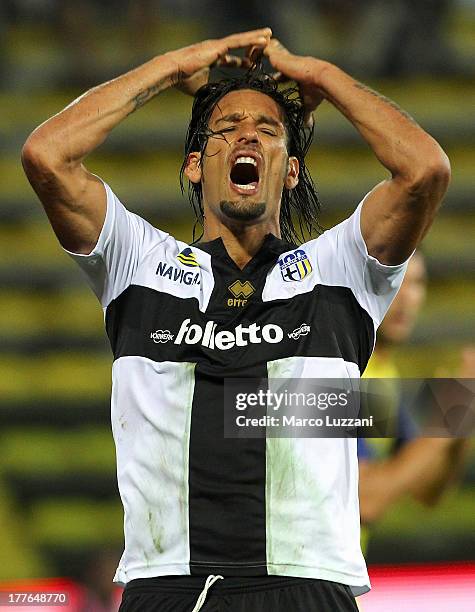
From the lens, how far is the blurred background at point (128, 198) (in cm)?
505

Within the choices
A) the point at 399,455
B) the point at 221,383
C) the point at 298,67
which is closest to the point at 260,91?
the point at 298,67

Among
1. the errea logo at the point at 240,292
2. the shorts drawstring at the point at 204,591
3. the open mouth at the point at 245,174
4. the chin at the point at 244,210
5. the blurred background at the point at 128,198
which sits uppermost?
the blurred background at the point at 128,198

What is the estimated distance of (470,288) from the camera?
5324 millimetres

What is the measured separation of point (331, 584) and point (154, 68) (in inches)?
49.7

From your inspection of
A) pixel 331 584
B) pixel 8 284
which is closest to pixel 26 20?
pixel 8 284

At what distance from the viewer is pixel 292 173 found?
9.62 feet

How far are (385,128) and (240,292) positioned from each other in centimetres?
49

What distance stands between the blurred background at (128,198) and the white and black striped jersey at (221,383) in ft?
8.57

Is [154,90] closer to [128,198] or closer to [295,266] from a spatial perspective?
[295,266]

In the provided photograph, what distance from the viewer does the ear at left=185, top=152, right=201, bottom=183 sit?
9.62 ft

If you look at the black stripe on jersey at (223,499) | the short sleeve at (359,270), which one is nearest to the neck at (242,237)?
the short sleeve at (359,270)

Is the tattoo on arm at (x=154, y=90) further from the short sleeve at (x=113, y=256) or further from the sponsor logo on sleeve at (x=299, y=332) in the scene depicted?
the sponsor logo on sleeve at (x=299, y=332)

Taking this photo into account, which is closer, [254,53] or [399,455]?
[254,53]

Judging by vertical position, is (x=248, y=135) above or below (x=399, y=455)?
above
